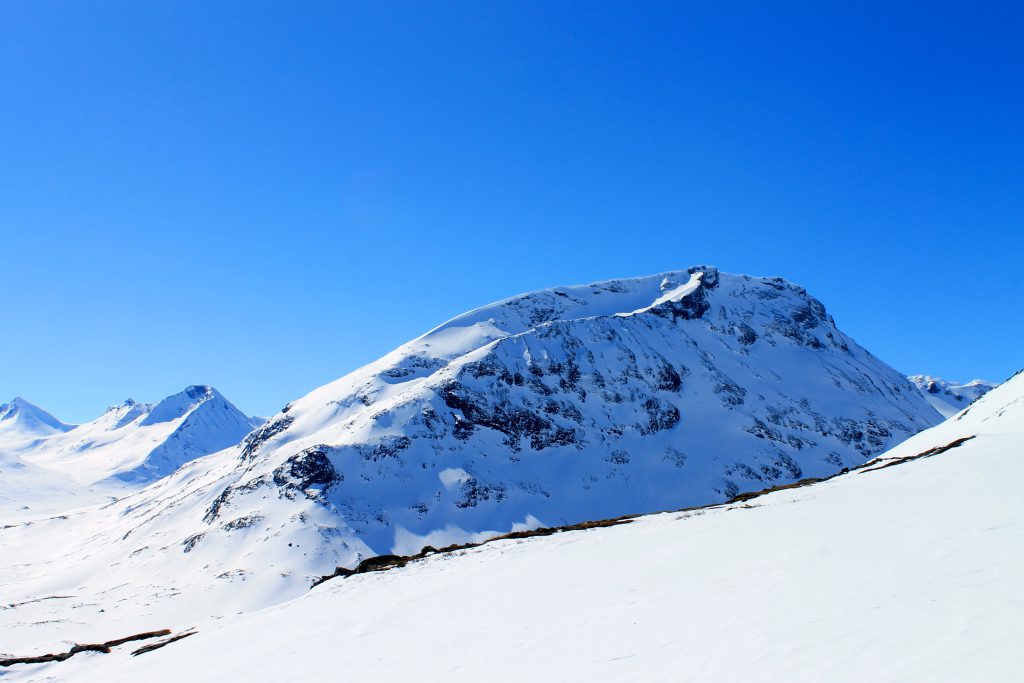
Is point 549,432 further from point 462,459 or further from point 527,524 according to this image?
point 527,524

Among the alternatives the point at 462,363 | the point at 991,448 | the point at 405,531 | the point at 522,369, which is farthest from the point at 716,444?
the point at 991,448

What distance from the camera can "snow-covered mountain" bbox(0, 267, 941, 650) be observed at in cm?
10881

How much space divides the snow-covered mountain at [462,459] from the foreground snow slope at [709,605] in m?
83.0

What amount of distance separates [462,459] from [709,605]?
129m

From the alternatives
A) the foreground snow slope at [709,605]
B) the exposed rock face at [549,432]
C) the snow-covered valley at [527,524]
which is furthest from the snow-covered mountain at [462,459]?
the foreground snow slope at [709,605]

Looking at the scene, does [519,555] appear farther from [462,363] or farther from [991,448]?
[462,363]

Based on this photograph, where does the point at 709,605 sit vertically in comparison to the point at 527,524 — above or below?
above

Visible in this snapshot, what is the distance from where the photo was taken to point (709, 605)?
38.6 ft

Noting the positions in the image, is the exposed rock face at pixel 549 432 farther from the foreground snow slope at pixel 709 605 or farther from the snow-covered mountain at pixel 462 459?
the foreground snow slope at pixel 709 605

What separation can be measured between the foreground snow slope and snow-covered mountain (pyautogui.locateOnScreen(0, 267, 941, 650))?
83.0 meters

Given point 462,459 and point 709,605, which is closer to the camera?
point 709,605

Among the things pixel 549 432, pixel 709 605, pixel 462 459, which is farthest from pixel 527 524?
pixel 709 605

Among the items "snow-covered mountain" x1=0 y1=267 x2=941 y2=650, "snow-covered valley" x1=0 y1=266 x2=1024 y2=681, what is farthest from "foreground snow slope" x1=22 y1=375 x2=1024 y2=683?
"snow-covered mountain" x1=0 y1=267 x2=941 y2=650

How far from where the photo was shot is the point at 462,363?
6363 inches
